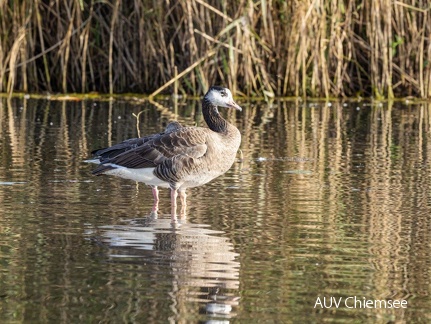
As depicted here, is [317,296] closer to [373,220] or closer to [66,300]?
[66,300]

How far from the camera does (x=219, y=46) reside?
19.1m

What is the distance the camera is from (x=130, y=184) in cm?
1100

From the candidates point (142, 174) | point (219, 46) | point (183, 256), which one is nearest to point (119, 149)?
point (142, 174)

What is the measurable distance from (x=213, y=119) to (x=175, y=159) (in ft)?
3.10

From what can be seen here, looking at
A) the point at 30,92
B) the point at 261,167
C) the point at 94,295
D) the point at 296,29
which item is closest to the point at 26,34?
the point at 30,92

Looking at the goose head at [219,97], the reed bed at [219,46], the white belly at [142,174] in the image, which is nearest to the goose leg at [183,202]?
the white belly at [142,174]

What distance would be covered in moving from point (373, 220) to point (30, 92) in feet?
42.6

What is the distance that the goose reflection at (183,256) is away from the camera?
245 inches

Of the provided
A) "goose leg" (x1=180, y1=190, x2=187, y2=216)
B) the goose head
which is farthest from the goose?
the goose head

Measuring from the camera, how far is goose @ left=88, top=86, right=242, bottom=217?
30.4 ft

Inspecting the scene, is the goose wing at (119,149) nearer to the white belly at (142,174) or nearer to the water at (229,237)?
the white belly at (142,174)

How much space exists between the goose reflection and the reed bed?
10.6 metres

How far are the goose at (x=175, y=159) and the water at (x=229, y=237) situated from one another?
27cm

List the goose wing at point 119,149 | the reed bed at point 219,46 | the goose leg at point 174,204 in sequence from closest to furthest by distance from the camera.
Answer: the goose leg at point 174,204 < the goose wing at point 119,149 < the reed bed at point 219,46
